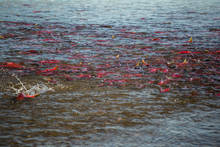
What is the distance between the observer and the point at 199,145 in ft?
9.41

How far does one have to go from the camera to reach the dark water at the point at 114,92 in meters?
3.08

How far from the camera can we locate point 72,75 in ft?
16.9

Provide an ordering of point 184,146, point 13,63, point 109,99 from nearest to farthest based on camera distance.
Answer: point 184,146, point 109,99, point 13,63

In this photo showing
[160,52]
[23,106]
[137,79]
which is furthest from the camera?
[160,52]

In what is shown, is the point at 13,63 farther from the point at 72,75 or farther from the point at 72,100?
the point at 72,100

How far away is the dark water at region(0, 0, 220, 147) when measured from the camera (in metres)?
3.08

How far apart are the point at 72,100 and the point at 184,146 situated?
1.77 metres

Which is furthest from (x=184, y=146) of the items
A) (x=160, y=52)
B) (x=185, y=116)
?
(x=160, y=52)

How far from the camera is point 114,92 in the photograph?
4.38 metres

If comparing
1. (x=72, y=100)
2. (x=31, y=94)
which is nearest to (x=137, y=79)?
(x=72, y=100)

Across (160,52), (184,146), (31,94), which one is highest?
(160,52)

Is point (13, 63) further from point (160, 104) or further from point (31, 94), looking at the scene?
point (160, 104)

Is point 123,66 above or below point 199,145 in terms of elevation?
above

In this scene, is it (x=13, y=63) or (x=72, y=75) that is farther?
(x=13, y=63)
